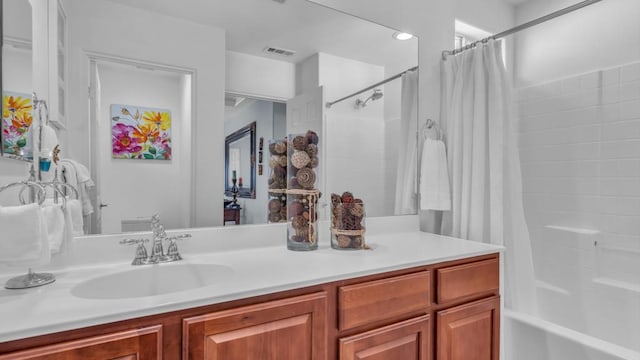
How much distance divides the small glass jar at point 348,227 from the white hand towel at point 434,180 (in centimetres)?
60

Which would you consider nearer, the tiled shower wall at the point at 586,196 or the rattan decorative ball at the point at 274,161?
the rattan decorative ball at the point at 274,161

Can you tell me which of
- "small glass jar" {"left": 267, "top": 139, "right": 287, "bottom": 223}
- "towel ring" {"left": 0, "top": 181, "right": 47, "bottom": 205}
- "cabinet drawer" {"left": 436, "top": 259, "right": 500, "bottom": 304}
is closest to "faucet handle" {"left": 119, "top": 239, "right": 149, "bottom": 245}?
"towel ring" {"left": 0, "top": 181, "right": 47, "bottom": 205}

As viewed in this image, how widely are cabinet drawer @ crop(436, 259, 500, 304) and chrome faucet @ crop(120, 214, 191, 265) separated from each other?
97 centimetres

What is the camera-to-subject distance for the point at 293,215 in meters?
Answer: 1.39

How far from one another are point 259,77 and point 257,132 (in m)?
0.25

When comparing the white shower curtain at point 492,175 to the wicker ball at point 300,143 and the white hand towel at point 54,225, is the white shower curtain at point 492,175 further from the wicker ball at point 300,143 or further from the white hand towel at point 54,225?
the white hand towel at point 54,225

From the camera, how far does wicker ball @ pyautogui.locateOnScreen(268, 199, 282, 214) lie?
152cm

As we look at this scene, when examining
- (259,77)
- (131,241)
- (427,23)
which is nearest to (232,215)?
(131,241)

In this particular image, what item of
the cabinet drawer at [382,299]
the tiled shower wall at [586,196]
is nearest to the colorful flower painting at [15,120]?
the cabinet drawer at [382,299]

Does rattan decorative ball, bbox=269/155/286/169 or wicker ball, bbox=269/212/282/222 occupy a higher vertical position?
rattan decorative ball, bbox=269/155/286/169

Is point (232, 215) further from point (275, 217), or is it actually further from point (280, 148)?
point (280, 148)

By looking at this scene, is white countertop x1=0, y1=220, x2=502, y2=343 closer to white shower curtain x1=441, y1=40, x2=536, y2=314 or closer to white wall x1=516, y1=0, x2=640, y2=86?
white shower curtain x1=441, y1=40, x2=536, y2=314

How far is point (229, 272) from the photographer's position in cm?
111

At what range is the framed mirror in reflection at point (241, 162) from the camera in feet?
4.69
